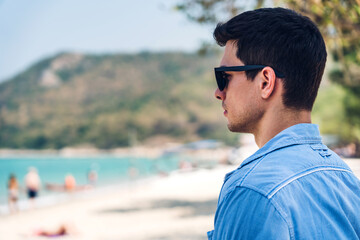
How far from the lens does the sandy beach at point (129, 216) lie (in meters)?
11.0

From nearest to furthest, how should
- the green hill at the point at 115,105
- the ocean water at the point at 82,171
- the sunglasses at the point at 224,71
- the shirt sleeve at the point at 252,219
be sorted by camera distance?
the shirt sleeve at the point at 252,219
the sunglasses at the point at 224,71
the ocean water at the point at 82,171
the green hill at the point at 115,105

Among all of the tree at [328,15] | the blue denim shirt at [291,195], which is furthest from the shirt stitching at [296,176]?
the tree at [328,15]

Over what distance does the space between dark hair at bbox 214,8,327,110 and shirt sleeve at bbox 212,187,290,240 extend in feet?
1.42

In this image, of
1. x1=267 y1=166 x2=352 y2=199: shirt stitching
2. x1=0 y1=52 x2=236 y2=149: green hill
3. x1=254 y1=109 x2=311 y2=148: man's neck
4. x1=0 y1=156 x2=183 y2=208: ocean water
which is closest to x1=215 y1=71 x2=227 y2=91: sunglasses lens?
x1=254 y1=109 x2=311 y2=148: man's neck

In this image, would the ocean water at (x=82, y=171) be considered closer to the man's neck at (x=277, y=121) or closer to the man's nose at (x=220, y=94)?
the man's nose at (x=220, y=94)

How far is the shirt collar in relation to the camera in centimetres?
133

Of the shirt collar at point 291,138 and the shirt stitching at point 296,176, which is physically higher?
the shirt collar at point 291,138

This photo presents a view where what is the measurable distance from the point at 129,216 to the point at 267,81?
516 inches

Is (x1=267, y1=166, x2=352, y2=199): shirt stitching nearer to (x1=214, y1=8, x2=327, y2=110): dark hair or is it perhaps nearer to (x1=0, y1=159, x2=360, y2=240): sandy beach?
(x1=214, y1=8, x2=327, y2=110): dark hair

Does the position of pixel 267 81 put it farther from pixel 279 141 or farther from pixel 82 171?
pixel 82 171

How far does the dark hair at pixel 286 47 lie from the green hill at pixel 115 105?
12866 cm

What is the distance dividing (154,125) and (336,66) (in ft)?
420

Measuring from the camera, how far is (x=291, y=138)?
4.47ft

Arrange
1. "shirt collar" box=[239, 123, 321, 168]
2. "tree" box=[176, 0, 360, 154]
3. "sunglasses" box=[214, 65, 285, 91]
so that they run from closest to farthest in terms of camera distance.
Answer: "shirt collar" box=[239, 123, 321, 168], "sunglasses" box=[214, 65, 285, 91], "tree" box=[176, 0, 360, 154]
